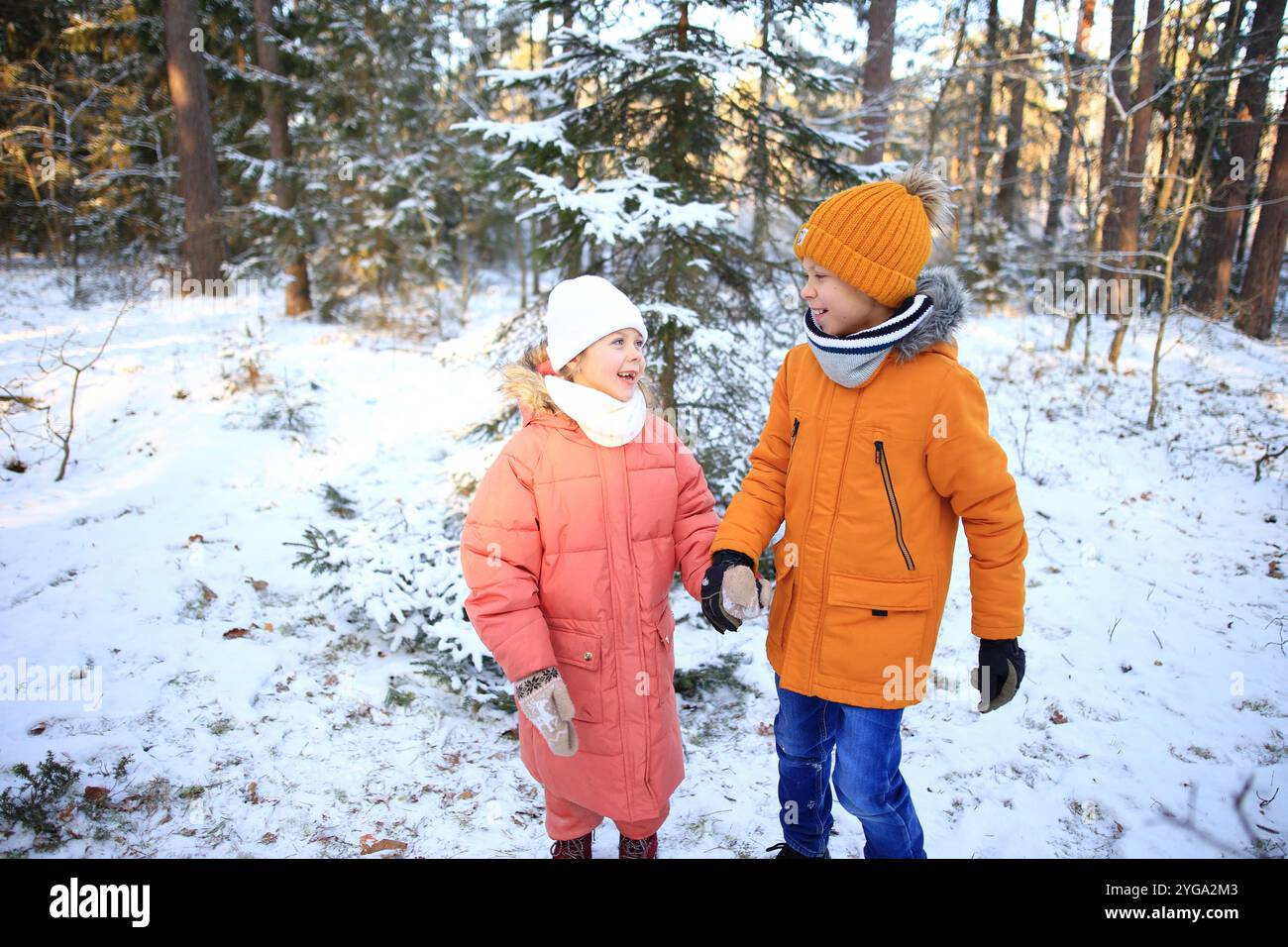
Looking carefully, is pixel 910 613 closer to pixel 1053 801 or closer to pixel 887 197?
pixel 887 197

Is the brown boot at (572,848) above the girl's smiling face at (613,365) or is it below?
below

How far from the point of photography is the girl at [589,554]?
2.22 m

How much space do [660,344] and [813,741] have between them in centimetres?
351

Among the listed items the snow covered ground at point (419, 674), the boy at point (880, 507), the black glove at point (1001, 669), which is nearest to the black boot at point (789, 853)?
the snow covered ground at point (419, 674)

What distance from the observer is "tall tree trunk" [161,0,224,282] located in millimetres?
11203

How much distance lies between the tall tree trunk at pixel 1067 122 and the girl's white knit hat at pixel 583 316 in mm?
11032

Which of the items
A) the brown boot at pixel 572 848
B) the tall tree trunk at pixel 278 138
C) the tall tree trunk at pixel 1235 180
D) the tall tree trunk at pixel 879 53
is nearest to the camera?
the brown boot at pixel 572 848

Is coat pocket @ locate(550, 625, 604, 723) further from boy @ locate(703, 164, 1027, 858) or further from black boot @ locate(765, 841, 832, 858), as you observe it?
black boot @ locate(765, 841, 832, 858)

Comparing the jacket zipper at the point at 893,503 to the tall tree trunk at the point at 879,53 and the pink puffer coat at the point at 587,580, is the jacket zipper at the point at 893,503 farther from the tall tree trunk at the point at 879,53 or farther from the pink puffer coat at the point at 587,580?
the tall tree trunk at the point at 879,53

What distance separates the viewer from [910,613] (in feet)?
7.01

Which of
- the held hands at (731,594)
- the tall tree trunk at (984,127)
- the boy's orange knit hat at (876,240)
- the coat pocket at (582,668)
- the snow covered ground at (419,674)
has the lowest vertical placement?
the snow covered ground at (419,674)

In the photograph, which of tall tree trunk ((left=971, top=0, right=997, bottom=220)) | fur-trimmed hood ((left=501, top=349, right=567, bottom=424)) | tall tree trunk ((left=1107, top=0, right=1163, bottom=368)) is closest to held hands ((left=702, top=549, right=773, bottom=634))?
fur-trimmed hood ((left=501, top=349, right=567, bottom=424))

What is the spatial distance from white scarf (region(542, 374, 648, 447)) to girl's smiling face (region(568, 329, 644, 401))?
4cm
